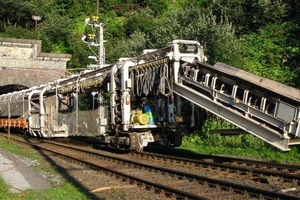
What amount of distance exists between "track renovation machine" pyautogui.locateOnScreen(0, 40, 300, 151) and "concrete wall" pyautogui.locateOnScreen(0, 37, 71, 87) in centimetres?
1717

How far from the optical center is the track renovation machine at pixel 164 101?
12.8m

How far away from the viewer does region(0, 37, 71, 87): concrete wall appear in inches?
1720

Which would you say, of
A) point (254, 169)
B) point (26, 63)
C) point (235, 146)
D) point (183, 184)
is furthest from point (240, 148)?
point (26, 63)

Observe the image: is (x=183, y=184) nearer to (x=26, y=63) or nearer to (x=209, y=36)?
(x=209, y=36)

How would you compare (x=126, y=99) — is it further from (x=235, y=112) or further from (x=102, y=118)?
(x=235, y=112)

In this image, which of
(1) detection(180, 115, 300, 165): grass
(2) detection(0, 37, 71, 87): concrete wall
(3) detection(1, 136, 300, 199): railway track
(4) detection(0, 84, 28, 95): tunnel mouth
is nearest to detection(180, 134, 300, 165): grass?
(1) detection(180, 115, 300, 165): grass

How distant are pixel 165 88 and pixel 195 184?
5778 mm

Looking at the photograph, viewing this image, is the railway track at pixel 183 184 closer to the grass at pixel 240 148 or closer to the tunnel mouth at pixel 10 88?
the grass at pixel 240 148

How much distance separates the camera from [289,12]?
42.7 meters

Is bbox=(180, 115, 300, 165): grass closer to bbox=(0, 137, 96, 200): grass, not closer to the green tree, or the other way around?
the green tree

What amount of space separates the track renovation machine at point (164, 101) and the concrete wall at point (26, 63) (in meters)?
17.2

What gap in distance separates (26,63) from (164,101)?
2987cm

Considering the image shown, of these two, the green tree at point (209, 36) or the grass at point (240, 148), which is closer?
the grass at point (240, 148)

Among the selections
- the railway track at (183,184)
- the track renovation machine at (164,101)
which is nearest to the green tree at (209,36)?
Result: the track renovation machine at (164,101)
